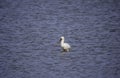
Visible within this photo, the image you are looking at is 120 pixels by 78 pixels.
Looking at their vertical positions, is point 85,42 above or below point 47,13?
below

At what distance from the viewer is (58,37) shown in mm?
21109

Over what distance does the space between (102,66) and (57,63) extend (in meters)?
1.88

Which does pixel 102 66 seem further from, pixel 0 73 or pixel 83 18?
pixel 83 18

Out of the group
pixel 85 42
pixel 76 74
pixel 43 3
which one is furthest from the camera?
pixel 43 3

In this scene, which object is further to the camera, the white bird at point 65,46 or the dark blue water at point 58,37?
the white bird at point 65,46

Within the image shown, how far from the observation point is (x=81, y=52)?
61.2 ft

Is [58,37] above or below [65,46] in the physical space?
above

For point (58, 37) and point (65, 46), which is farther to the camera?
point (58, 37)

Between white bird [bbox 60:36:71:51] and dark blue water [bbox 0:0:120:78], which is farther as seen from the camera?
white bird [bbox 60:36:71:51]

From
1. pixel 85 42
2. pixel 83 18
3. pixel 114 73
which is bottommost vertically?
pixel 114 73

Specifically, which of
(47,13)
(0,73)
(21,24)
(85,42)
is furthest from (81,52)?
(47,13)

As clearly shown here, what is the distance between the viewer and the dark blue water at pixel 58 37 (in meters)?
16.7

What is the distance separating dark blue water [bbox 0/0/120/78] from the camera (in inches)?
657

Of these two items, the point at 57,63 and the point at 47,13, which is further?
the point at 47,13
